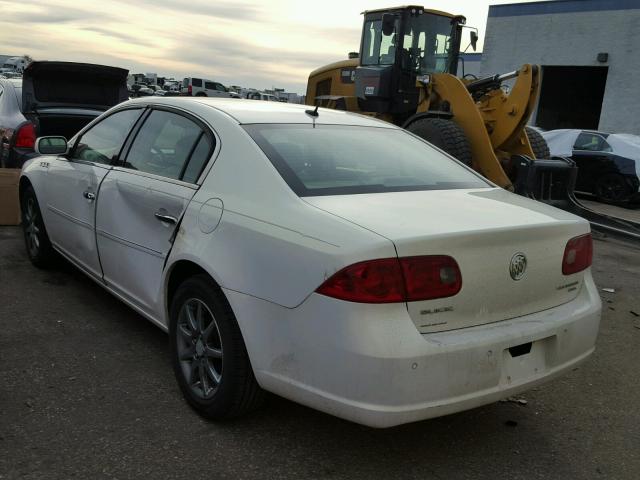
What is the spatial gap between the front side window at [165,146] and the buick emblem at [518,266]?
162 centimetres

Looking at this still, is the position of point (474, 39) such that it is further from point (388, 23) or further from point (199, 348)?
point (199, 348)

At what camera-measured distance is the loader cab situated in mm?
9672

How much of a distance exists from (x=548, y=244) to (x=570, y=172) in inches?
252

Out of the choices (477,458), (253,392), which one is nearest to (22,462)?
(253,392)

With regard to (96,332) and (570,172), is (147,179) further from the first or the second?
(570,172)

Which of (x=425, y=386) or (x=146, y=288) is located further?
(x=146, y=288)

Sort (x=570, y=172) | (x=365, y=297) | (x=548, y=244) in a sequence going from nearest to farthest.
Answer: (x=365, y=297)
(x=548, y=244)
(x=570, y=172)

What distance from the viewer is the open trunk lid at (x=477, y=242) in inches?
96.6

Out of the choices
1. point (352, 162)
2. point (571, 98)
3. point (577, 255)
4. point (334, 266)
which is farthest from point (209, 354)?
point (571, 98)

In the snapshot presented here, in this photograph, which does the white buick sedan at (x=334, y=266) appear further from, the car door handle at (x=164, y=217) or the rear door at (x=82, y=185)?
the rear door at (x=82, y=185)

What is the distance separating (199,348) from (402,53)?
775 cm

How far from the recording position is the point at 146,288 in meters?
3.50

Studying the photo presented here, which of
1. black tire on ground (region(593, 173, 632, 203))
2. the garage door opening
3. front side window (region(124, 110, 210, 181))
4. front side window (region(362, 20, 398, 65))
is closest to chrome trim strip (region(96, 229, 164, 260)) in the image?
front side window (region(124, 110, 210, 181))

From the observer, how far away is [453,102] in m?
9.03
